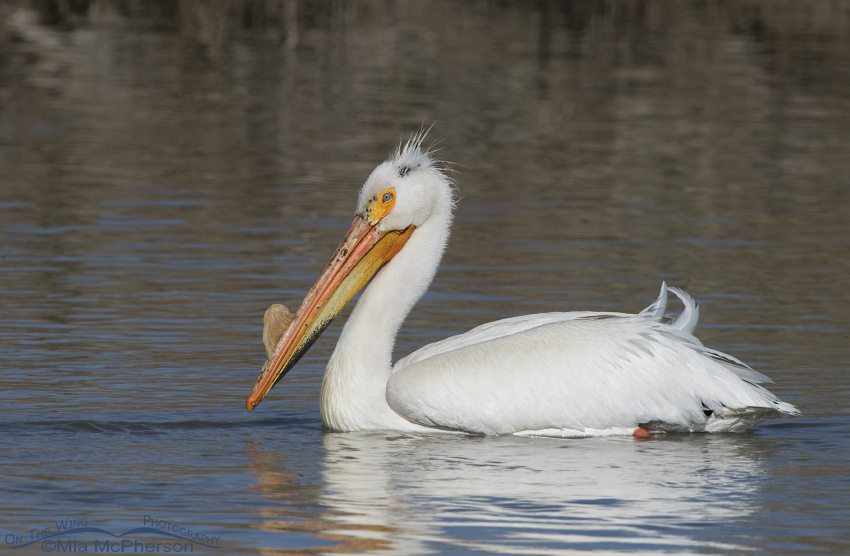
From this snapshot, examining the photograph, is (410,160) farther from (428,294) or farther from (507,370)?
(428,294)

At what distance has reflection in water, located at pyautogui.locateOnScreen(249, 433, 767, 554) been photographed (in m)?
4.95

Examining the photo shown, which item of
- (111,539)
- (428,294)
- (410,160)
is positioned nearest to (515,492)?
(111,539)

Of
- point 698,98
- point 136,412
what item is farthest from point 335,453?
point 698,98

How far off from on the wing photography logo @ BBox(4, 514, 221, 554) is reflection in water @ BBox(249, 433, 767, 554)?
0.29 metres

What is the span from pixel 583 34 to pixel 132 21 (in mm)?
8212

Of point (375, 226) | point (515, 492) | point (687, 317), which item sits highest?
point (375, 226)

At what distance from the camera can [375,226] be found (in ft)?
21.9

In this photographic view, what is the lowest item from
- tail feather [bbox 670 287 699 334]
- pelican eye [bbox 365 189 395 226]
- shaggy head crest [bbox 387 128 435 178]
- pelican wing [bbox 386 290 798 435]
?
pelican wing [bbox 386 290 798 435]

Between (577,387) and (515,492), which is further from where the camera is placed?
(577,387)

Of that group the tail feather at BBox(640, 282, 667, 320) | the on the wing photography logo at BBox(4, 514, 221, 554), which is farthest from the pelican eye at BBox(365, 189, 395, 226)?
the on the wing photography logo at BBox(4, 514, 221, 554)

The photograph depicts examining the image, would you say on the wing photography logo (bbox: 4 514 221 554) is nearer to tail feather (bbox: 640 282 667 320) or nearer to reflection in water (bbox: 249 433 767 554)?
reflection in water (bbox: 249 433 767 554)

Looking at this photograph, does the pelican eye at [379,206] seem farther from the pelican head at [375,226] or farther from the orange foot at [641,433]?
the orange foot at [641,433]

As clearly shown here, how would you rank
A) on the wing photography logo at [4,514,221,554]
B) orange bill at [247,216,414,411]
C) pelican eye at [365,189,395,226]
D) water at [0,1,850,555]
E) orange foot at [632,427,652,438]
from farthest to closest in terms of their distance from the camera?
pelican eye at [365,189,395,226] < orange bill at [247,216,414,411] < orange foot at [632,427,652,438] < water at [0,1,850,555] < on the wing photography logo at [4,514,221,554]

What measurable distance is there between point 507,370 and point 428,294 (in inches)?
114
